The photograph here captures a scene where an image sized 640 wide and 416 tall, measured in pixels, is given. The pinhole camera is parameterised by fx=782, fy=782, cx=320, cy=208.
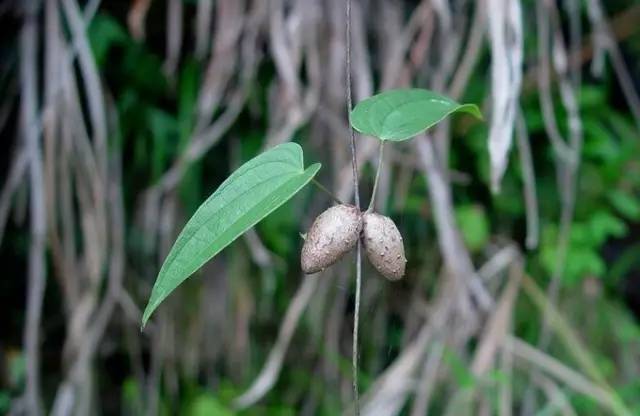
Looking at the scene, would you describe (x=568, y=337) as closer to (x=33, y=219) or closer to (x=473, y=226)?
(x=473, y=226)

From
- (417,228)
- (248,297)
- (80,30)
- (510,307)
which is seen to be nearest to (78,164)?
(80,30)

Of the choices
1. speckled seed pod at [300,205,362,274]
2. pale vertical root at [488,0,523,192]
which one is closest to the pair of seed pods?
speckled seed pod at [300,205,362,274]

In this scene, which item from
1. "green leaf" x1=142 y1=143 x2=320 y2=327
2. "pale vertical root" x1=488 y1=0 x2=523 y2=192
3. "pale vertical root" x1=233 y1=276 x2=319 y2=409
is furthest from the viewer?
"pale vertical root" x1=233 y1=276 x2=319 y2=409

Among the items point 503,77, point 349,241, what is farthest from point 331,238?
point 503,77

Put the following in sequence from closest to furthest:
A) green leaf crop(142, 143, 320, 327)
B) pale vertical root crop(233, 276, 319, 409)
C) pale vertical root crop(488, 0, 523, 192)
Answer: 1. green leaf crop(142, 143, 320, 327)
2. pale vertical root crop(488, 0, 523, 192)
3. pale vertical root crop(233, 276, 319, 409)

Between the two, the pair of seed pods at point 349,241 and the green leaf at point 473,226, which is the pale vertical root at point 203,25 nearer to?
the green leaf at point 473,226

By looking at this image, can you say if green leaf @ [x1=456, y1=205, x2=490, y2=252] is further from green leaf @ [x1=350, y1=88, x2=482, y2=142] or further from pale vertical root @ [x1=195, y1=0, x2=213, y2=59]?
green leaf @ [x1=350, y1=88, x2=482, y2=142]

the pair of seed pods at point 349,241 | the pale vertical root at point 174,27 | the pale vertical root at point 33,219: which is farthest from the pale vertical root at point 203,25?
the pair of seed pods at point 349,241
